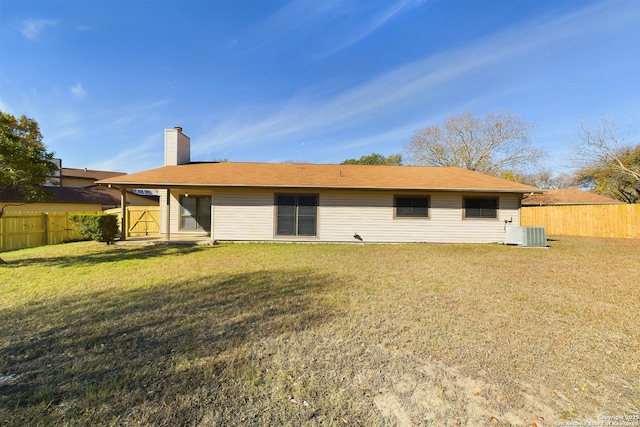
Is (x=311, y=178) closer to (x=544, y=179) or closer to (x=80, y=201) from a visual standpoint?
(x=80, y=201)

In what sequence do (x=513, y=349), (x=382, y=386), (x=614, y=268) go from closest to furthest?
1. (x=382, y=386)
2. (x=513, y=349)
3. (x=614, y=268)

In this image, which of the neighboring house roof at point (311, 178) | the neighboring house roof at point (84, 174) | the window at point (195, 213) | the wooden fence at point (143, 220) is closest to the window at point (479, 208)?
the neighboring house roof at point (311, 178)

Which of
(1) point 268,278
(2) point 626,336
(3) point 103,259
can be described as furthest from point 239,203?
(2) point 626,336

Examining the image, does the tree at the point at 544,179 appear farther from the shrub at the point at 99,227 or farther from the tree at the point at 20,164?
the tree at the point at 20,164

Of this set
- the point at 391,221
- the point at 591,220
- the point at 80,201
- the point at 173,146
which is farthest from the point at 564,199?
the point at 80,201

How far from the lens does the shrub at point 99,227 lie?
34.6 feet

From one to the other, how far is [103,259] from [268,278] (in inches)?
226

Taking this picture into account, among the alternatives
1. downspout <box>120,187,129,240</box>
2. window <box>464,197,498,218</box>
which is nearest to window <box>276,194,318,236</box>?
downspout <box>120,187,129,240</box>

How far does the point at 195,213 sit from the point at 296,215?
491 centimetres

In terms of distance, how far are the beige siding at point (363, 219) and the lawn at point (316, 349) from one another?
5.39 meters

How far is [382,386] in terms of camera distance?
91.7 inches

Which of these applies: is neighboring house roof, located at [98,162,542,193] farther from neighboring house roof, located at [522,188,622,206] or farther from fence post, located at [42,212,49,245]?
neighboring house roof, located at [522,188,622,206]

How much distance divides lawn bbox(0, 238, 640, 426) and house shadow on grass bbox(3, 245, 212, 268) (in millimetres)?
1993

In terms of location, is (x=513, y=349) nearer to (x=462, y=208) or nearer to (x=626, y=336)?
(x=626, y=336)
